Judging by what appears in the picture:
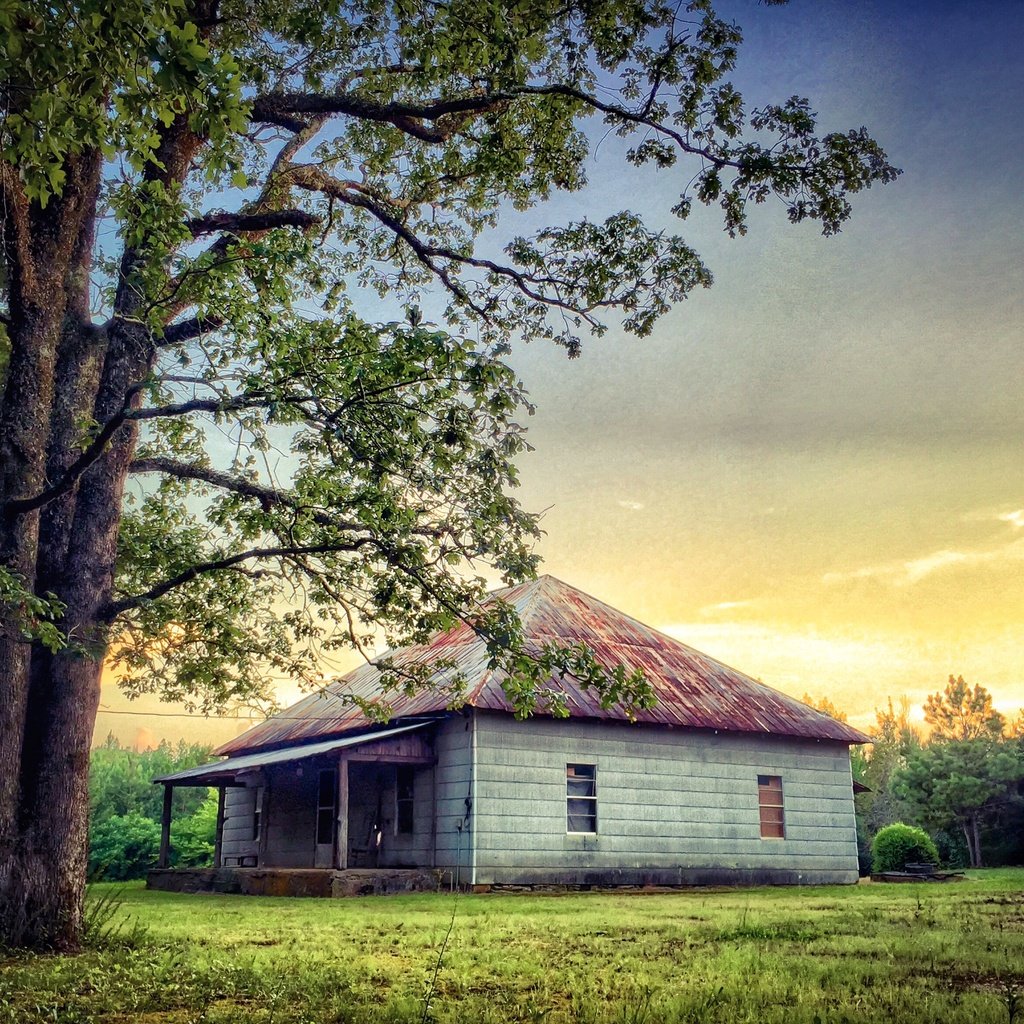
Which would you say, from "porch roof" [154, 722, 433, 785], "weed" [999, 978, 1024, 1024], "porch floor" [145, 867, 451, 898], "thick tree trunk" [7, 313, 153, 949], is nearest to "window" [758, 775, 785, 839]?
"porch floor" [145, 867, 451, 898]

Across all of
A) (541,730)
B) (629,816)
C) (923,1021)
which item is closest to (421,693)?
(541,730)

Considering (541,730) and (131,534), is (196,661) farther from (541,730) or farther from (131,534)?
(541,730)

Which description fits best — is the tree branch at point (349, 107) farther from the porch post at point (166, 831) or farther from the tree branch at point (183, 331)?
the porch post at point (166, 831)

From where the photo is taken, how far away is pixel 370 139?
552 inches

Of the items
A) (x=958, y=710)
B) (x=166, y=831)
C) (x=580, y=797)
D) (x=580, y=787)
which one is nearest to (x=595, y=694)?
(x=580, y=787)

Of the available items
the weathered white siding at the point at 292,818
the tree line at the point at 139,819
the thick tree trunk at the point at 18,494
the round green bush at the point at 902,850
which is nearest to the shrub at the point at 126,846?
the tree line at the point at 139,819

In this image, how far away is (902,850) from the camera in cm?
3170

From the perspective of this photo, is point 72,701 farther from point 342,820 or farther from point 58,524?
point 342,820

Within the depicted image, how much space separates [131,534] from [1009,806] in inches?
1465

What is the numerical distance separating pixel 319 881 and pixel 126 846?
16.4 metres

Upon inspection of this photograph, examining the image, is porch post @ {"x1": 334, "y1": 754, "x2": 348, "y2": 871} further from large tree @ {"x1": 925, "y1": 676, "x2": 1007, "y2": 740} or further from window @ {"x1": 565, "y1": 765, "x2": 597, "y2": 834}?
large tree @ {"x1": 925, "y1": 676, "x2": 1007, "y2": 740}

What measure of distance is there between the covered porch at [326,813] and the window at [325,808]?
0.03 meters

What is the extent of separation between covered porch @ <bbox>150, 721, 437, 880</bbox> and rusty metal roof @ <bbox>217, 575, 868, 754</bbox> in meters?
1.06

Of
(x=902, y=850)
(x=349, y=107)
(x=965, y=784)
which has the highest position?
(x=349, y=107)
